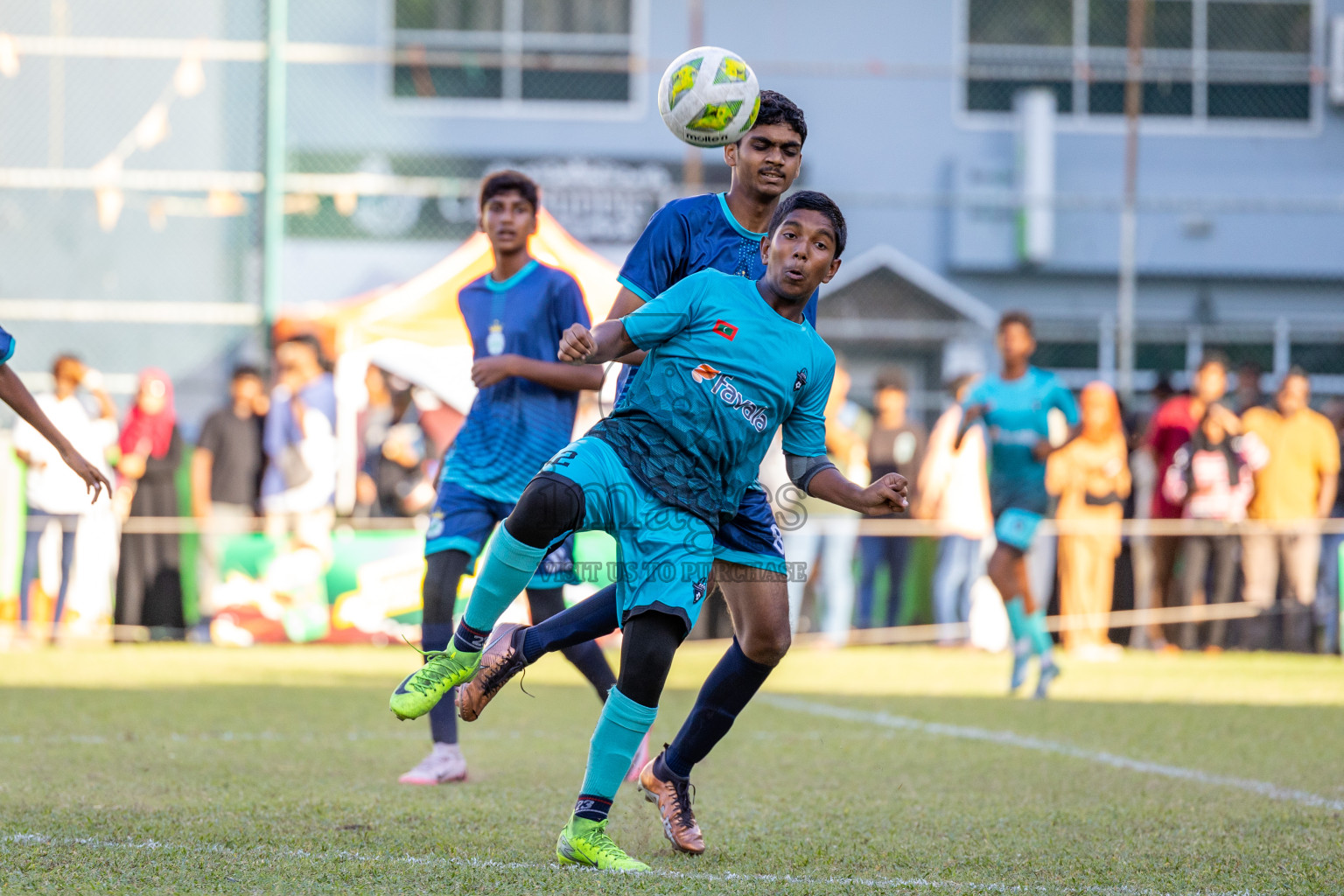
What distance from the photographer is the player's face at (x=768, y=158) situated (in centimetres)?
471

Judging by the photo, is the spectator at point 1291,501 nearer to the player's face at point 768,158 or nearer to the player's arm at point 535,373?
the player's arm at point 535,373

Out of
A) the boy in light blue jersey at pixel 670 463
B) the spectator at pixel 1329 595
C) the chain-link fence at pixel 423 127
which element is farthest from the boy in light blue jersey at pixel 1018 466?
the boy in light blue jersey at pixel 670 463

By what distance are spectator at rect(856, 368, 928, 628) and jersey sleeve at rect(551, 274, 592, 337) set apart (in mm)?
7049

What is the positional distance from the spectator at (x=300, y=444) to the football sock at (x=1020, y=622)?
18.0 ft

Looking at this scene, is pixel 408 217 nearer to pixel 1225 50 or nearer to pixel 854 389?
pixel 854 389

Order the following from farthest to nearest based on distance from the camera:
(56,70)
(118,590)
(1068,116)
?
(1068,116), (56,70), (118,590)

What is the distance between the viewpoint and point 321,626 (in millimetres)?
11906

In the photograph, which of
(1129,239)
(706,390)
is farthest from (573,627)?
(1129,239)

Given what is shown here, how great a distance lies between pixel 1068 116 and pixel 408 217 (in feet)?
28.2

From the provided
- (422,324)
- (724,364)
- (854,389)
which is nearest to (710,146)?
(724,364)

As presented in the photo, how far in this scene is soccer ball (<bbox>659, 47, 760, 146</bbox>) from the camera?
15.4ft

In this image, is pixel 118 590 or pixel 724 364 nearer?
pixel 724 364

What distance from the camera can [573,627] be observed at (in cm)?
450

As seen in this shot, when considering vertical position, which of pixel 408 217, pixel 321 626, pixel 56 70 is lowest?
pixel 321 626
